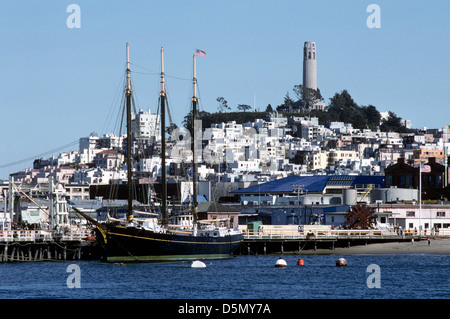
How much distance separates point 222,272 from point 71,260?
75.1ft

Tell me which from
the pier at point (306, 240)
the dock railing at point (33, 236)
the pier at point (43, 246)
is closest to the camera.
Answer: the dock railing at point (33, 236)

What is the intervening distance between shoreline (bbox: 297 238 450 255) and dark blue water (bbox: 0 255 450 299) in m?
7.58

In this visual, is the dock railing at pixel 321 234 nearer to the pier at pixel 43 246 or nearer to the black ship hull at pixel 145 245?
the black ship hull at pixel 145 245

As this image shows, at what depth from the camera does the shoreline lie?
3533 inches

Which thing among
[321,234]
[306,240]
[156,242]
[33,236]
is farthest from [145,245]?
[321,234]

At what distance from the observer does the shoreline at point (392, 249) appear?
8975 centimetres

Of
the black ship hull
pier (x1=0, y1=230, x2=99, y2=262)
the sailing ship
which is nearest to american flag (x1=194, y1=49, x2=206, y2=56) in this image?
the sailing ship

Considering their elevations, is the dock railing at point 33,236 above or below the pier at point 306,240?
above

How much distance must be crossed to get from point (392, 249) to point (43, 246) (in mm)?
34639

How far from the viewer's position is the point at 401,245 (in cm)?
9075

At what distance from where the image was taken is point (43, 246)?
85812 mm

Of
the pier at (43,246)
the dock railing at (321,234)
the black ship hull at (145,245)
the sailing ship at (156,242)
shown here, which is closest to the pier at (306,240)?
the dock railing at (321,234)

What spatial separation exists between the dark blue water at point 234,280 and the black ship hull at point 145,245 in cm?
178

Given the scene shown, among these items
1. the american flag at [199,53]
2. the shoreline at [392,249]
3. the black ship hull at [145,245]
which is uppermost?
the american flag at [199,53]
